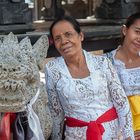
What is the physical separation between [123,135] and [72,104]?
0.35 m

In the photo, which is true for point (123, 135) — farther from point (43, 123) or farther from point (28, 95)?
point (28, 95)

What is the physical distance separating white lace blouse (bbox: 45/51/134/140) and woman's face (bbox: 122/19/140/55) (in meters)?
0.25

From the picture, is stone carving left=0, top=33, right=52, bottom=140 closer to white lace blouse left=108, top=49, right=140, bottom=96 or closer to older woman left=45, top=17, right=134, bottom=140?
older woman left=45, top=17, right=134, bottom=140

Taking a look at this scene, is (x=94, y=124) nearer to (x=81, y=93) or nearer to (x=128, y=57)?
(x=81, y=93)

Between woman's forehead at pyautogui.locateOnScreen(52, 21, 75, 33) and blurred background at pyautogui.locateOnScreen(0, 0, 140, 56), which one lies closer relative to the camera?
woman's forehead at pyautogui.locateOnScreen(52, 21, 75, 33)

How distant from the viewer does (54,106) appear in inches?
78.8

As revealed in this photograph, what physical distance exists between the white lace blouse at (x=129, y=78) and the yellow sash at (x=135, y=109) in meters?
0.03

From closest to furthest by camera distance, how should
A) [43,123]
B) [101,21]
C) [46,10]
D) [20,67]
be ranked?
[20,67] < [43,123] < [101,21] < [46,10]

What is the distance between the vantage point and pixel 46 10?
889 cm

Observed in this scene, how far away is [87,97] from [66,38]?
31cm

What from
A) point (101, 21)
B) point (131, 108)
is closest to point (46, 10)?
point (101, 21)

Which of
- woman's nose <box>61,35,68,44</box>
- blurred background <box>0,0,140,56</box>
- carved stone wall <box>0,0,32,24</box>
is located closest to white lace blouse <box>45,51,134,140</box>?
woman's nose <box>61,35,68,44</box>

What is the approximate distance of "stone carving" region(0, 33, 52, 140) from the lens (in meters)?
1.63

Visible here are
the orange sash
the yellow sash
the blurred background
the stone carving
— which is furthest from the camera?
the blurred background
